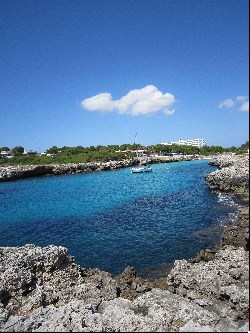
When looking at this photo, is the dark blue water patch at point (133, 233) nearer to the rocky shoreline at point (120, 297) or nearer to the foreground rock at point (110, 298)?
the rocky shoreline at point (120, 297)

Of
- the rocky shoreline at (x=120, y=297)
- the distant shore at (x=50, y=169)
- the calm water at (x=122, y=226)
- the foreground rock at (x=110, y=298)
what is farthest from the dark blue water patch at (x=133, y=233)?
the distant shore at (x=50, y=169)

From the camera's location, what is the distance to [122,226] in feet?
113

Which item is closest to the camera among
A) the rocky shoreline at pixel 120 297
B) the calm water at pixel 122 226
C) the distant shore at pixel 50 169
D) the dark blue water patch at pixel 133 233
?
the rocky shoreline at pixel 120 297

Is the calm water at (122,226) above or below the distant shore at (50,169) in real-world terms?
below

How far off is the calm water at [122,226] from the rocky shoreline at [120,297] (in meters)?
6.04

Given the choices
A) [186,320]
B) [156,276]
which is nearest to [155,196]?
[156,276]

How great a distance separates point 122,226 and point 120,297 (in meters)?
20.5

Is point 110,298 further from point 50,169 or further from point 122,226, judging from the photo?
point 50,169

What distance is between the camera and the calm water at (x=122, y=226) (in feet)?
80.8

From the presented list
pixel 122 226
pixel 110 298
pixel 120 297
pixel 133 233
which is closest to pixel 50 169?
pixel 122 226

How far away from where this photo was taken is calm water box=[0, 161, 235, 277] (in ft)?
80.8

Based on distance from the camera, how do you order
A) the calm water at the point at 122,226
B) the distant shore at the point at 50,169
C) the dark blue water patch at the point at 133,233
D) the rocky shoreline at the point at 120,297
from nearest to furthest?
the rocky shoreline at the point at 120,297, the dark blue water patch at the point at 133,233, the calm water at the point at 122,226, the distant shore at the point at 50,169

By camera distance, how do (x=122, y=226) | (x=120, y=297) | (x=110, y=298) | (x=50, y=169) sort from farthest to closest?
(x=50, y=169)
(x=122, y=226)
(x=110, y=298)
(x=120, y=297)

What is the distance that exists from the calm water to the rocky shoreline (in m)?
6.04
